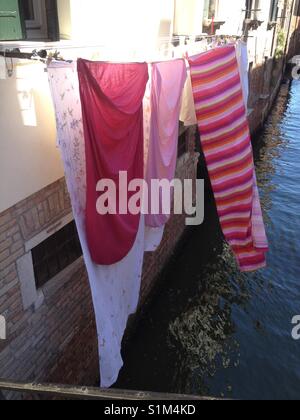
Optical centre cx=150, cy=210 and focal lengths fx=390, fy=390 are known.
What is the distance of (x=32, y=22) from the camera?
391 centimetres

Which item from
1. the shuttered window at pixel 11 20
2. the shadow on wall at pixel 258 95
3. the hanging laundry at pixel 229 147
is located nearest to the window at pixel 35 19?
the shuttered window at pixel 11 20

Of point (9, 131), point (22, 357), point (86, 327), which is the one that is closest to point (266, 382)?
point (86, 327)

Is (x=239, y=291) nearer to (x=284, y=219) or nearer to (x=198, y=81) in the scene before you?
(x=284, y=219)

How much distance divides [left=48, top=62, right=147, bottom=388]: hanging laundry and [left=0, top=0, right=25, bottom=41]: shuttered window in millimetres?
612

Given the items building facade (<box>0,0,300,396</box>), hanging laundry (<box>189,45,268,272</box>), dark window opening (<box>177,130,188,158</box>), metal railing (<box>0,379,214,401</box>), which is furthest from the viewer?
dark window opening (<box>177,130,188,158</box>)

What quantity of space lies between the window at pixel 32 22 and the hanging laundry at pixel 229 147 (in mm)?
1611

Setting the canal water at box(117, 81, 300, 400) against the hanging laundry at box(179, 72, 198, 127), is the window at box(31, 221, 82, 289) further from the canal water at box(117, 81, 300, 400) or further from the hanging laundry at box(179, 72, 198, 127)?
the canal water at box(117, 81, 300, 400)

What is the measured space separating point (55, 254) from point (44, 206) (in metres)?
0.75

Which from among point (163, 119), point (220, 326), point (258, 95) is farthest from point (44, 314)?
point (258, 95)

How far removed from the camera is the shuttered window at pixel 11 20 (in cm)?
334

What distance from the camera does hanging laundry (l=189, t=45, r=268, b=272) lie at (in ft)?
15.3

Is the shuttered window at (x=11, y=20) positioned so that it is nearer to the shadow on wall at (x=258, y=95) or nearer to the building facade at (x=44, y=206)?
the building facade at (x=44, y=206)

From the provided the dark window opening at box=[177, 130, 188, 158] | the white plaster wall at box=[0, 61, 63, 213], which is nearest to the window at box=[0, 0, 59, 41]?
the white plaster wall at box=[0, 61, 63, 213]

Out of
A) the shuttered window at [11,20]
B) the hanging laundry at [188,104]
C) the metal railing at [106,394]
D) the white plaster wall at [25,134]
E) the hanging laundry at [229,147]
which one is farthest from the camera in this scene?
the hanging laundry at [188,104]
